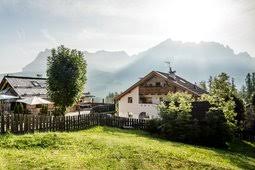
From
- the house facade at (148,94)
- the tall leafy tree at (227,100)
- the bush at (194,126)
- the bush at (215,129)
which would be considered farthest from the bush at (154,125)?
the house facade at (148,94)

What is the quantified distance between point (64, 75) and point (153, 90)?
1752 cm

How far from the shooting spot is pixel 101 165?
13531 millimetres

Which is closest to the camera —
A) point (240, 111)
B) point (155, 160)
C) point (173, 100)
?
point (155, 160)

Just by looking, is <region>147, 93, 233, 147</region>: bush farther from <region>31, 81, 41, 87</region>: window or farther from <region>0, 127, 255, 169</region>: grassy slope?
<region>31, 81, 41, 87</region>: window

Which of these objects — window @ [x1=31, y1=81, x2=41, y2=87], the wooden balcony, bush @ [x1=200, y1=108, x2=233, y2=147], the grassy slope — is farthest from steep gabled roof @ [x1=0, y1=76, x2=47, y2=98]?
the grassy slope

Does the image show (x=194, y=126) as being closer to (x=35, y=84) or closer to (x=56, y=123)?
(x=56, y=123)

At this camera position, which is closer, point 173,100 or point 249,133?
point 173,100

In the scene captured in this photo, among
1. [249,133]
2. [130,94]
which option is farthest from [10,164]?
[130,94]

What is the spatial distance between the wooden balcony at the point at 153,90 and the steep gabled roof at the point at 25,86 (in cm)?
1781

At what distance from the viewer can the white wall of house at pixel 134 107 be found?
52.1 m

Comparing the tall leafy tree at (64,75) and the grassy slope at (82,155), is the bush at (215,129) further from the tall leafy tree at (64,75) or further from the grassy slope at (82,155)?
the tall leafy tree at (64,75)

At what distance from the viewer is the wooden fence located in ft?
65.4

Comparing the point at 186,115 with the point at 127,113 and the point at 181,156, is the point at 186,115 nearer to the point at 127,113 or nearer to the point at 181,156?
the point at 181,156

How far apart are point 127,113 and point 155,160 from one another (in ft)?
133
